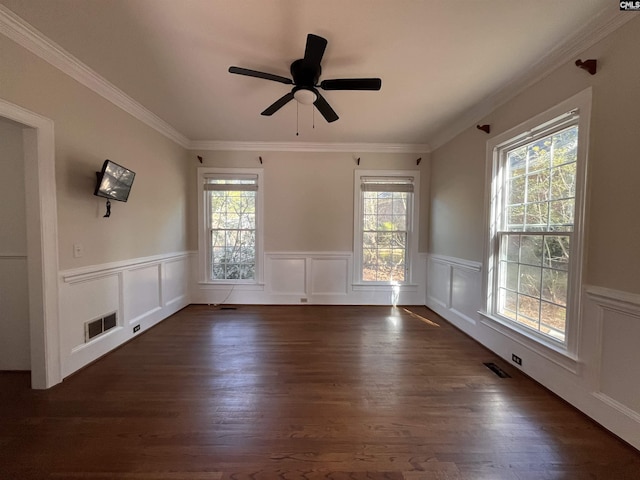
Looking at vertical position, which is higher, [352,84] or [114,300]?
[352,84]

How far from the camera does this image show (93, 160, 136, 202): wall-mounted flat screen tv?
2.32 meters

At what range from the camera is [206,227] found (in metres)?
4.28

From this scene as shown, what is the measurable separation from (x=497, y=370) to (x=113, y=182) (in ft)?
13.5

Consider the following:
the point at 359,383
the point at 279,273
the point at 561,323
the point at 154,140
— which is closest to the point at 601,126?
the point at 561,323

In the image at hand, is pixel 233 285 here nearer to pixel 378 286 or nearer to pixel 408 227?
pixel 378 286

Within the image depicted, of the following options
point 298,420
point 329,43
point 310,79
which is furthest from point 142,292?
point 329,43

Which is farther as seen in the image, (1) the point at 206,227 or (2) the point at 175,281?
(1) the point at 206,227

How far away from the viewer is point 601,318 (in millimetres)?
1676

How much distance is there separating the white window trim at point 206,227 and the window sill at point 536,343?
328 cm

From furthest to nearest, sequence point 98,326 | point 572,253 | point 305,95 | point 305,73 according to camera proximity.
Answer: point 98,326 < point 305,95 < point 305,73 < point 572,253

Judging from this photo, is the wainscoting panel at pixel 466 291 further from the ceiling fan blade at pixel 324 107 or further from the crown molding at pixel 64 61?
the crown molding at pixel 64 61

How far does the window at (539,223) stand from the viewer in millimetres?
1888

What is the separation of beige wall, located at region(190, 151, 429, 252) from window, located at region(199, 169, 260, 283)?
0.71ft

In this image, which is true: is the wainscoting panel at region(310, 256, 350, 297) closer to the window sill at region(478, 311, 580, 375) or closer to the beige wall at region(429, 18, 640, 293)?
the window sill at region(478, 311, 580, 375)
